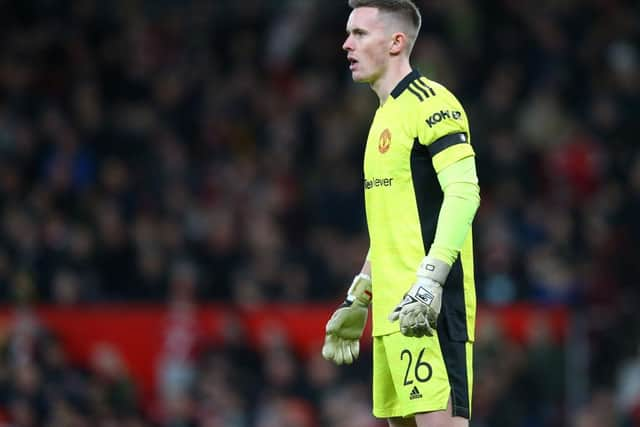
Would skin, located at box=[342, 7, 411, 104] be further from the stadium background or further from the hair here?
the stadium background

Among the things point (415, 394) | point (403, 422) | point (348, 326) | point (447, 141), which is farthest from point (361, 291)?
point (447, 141)

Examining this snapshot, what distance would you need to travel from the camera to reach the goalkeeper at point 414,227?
19.2ft

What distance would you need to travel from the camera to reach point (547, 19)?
55.8ft

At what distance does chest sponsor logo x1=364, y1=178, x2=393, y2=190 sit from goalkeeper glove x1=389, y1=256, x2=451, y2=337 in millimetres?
472

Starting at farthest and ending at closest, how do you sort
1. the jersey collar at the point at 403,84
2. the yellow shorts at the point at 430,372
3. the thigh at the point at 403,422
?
the thigh at the point at 403,422 → the jersey collar at the point at 403,84 → the yellow shorts at the point at 430,372

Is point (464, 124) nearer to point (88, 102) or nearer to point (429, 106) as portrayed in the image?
point (429, 106)

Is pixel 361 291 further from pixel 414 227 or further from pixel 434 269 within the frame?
pixel 434 269

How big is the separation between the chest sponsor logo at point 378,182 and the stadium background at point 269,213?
21.5 feet

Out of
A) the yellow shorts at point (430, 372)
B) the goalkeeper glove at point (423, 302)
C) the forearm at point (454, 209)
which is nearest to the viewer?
the goalkeeper glove at point (423, 302)

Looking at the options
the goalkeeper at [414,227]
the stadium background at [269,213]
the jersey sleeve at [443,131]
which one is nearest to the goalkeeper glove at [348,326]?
the goalkeeper at [414,227]

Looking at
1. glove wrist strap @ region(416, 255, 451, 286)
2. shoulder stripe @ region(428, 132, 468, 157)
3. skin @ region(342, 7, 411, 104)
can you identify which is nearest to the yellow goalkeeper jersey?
shoulder stripe @ region(428, 132, 468, 157)

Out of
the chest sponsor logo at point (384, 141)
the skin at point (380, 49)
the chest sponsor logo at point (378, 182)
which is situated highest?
the skin at point (380, 49)

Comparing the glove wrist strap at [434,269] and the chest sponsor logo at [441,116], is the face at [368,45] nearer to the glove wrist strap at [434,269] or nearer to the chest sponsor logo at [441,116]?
the chest sponsor logo at [441,116]

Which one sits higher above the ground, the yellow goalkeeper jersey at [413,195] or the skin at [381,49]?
the skin at [381,49]
